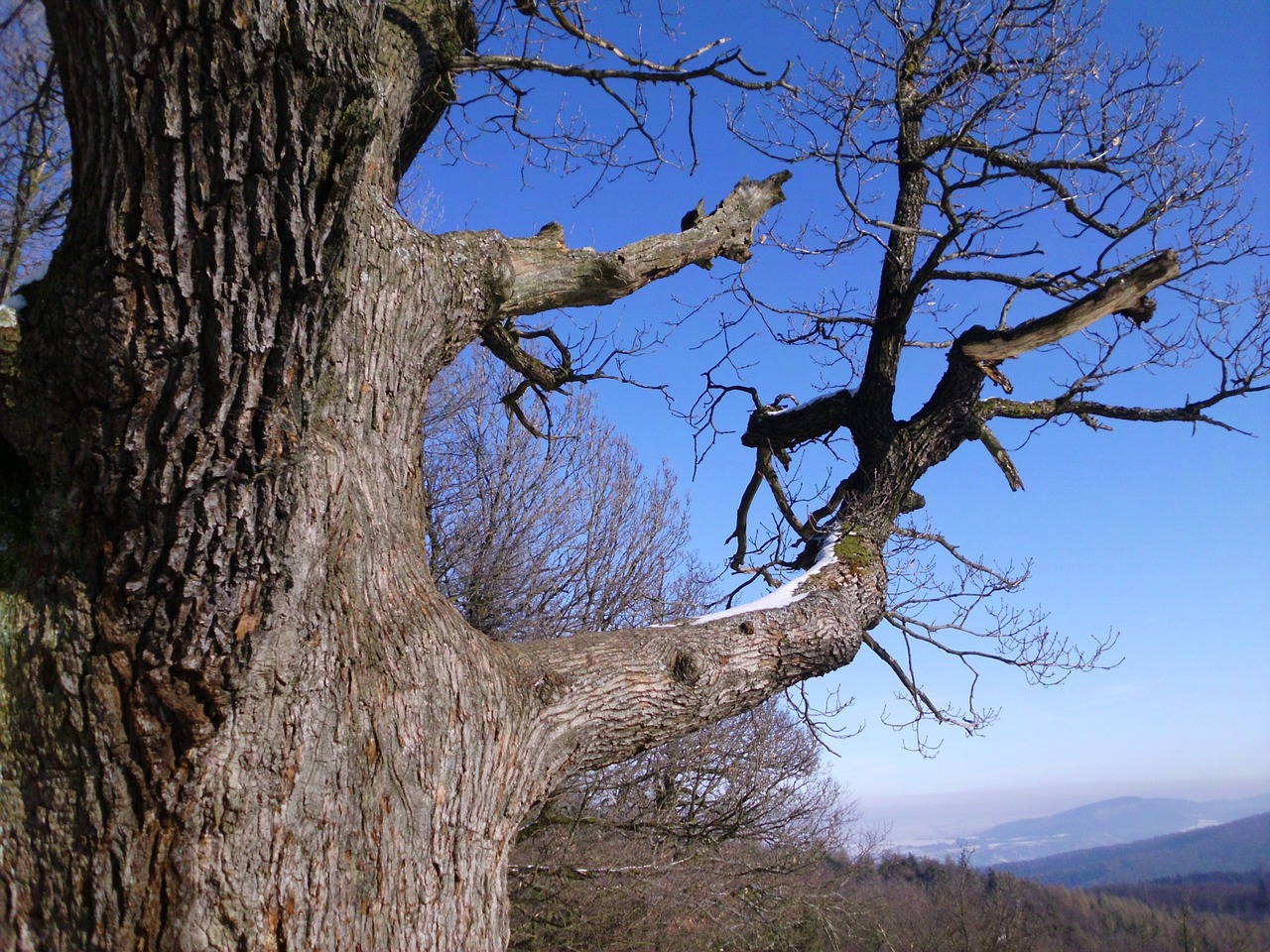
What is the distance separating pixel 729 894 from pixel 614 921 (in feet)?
6.14

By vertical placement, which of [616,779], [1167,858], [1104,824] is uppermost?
[616,779]

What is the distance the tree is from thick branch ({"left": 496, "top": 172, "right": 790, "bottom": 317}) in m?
0.32

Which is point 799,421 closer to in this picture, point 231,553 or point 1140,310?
point 1140,310

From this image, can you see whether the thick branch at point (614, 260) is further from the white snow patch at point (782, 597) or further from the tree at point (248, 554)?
A: the white snow patch at point (782, 597)

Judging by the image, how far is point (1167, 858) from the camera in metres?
85.2

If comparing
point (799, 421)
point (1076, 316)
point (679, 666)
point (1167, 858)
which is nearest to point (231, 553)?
point (679, 666)

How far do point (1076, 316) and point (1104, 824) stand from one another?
187336mm

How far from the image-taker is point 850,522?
4.62 m

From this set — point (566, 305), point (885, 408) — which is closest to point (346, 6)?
point (566, 305)

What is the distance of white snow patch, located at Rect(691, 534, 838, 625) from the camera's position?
3.59m

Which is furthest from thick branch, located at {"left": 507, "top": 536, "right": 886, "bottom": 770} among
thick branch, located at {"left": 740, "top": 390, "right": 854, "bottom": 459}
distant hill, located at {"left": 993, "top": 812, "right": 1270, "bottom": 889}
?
distant hill, located at {"left": 993, "top": 812, "right": 1270, "bottom": 889}

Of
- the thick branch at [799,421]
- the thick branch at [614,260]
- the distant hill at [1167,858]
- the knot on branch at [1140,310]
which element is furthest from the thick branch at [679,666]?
the distant hill at [1167,858]

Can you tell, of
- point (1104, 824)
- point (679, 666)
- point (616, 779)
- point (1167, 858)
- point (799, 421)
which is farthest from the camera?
Result: point (1104, 824)

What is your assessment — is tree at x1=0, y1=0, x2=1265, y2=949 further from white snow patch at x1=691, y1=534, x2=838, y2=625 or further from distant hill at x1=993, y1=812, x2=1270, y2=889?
distant hill at x1=993, y1=812, x2=1270, y2=889
